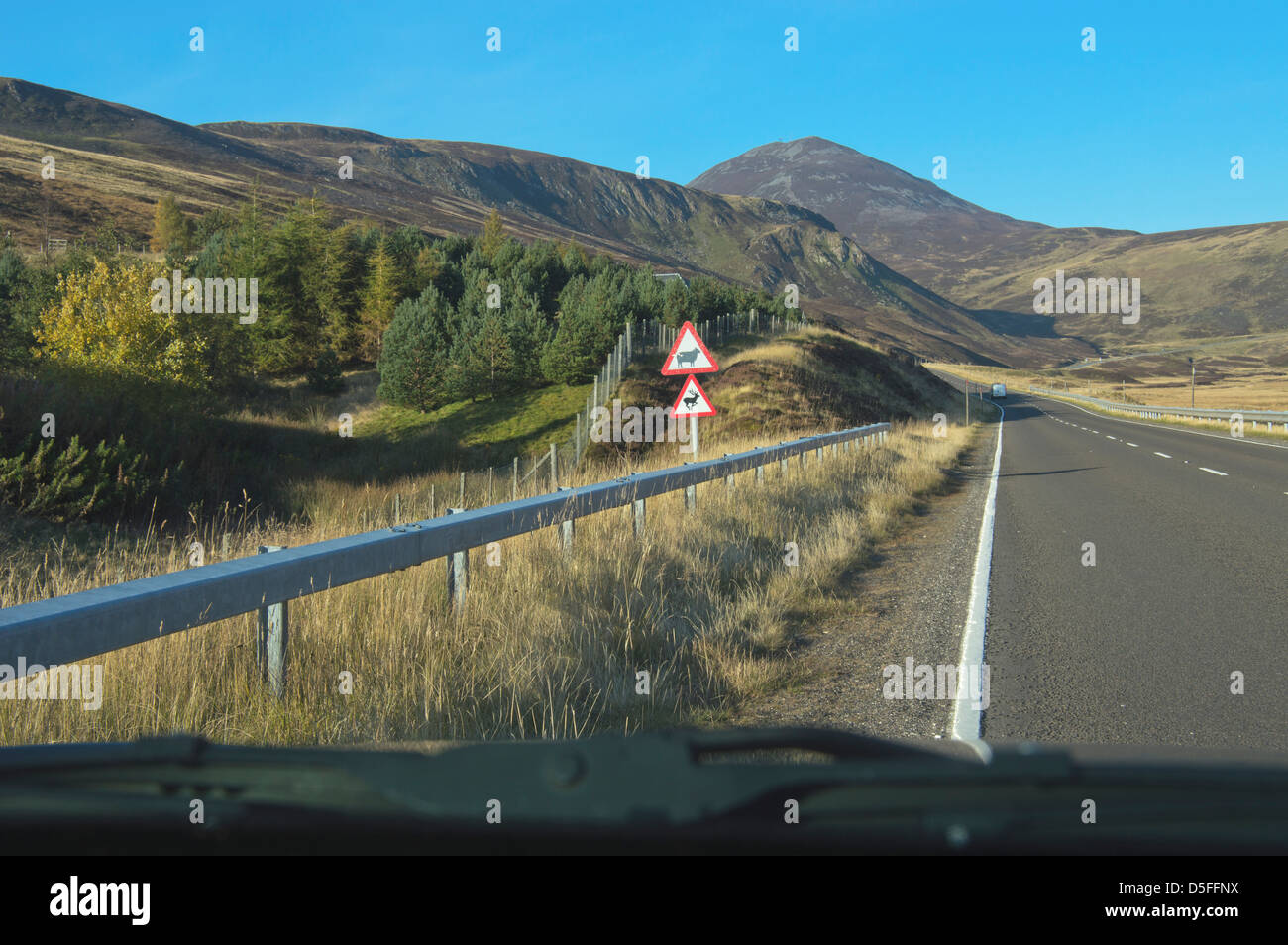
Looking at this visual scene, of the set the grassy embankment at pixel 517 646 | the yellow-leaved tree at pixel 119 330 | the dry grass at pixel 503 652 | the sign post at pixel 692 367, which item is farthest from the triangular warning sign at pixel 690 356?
the yellow-leaved tree at pixel 119 330

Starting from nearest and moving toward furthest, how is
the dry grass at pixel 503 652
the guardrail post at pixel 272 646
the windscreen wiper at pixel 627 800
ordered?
the windscreen wiper at pixel 627 800 → the dry grass at pixel 503 652 → the guardrail post at pixel 272 646

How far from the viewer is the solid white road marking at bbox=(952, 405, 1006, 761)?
429 cm

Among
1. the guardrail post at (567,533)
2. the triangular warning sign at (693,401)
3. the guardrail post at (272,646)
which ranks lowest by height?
the guardrail post at (272,646)

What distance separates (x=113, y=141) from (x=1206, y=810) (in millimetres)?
193958

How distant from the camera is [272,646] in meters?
4.12

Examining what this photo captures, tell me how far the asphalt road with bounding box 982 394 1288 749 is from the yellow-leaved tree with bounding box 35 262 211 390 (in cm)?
2889

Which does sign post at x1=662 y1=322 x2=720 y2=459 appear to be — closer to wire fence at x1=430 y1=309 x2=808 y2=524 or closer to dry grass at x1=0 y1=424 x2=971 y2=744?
dry grass at x1=0 y1=424 x2=971 y2=744

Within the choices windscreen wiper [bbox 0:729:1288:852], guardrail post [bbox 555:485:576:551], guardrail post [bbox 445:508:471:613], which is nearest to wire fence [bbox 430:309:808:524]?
guardrail post [bbox 555:485:576:551]

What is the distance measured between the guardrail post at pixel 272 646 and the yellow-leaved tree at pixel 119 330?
29814mm

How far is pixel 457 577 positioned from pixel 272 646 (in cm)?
173

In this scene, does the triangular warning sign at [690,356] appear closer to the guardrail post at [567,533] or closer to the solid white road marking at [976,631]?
the solid white road marking at [976,631]

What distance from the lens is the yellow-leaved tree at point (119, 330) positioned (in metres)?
31.9

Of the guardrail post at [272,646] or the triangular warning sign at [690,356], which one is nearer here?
the guardrail post at [272,646]
